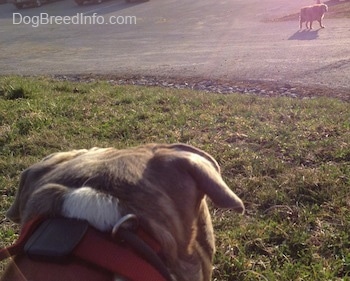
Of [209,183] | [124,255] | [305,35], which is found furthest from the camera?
[305,35]

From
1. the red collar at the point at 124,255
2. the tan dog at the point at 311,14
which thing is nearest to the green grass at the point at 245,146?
the red collar at the point at 124,255

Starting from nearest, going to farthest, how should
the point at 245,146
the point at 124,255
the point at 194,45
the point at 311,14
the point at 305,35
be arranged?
the point at 124,255
the point at 245,146
the point at 194,45
the point at 305,35
the point at 311,14

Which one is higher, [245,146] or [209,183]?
[209,183]

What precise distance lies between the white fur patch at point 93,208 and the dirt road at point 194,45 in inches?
312

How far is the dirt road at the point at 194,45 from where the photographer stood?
37.6 feet

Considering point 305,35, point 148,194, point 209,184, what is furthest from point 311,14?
point 148,194

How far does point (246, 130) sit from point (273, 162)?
3.79 ft

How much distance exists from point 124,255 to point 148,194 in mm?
352

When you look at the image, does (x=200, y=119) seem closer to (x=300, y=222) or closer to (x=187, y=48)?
(x=300, y=222)

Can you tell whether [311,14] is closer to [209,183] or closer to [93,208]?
[209,183]

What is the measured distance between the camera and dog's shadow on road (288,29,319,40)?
52.4 ft

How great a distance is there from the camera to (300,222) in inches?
161

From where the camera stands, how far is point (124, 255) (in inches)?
73.3

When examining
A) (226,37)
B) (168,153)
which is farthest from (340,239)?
(226,37)
